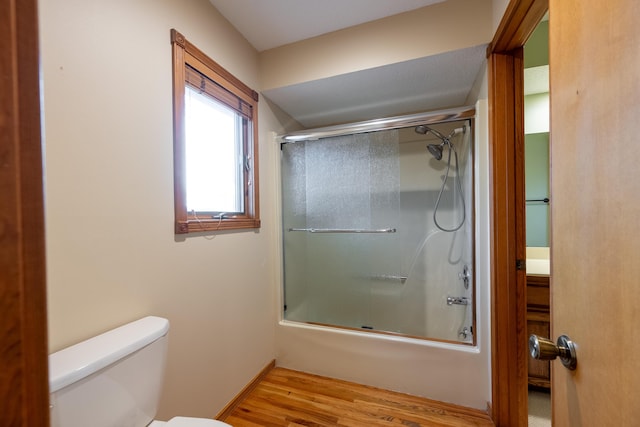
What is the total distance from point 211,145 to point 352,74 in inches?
40.1

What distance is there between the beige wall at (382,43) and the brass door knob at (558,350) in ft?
5.02

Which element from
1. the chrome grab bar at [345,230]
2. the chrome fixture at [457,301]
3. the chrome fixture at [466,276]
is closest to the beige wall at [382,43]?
the chrome grab bar at [345,230]

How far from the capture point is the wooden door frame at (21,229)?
291 millimetres

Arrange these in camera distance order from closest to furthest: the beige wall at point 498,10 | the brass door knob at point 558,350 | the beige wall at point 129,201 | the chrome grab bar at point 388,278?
the brass door knob at point 558,350 < the beige wall at point 129,201 < the beige wall at point 498,10 < the chrome grab bar at point 388,278

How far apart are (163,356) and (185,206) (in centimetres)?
65

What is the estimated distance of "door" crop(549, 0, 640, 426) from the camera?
40cm

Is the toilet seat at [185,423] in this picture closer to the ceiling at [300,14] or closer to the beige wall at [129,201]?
the beige wall at [129,201]

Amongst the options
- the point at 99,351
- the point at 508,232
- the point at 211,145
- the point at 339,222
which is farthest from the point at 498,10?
the point at 99,351

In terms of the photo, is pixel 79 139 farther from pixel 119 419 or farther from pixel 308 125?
pixel 308 125

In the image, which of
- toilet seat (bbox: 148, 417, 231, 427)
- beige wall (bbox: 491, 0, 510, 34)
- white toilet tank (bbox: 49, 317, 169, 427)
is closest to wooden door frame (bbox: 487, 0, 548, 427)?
beige wall (bbox: 491, 0, 510, 34)

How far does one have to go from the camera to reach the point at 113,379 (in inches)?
31.4

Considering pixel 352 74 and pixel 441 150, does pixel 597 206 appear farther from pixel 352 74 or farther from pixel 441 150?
pixel 441 150

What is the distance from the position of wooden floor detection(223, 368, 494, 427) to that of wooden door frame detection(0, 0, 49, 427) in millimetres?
1500

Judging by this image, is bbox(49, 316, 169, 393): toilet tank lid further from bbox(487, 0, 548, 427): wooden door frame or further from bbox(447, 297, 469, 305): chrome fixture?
bbox(447, 297, 469, 305): chrome fixture
